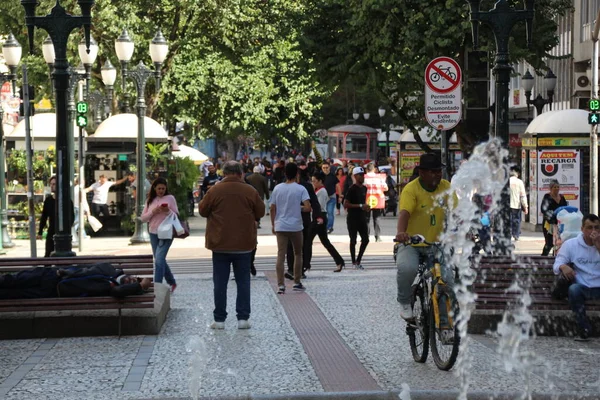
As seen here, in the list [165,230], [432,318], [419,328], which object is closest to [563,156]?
[165,230]

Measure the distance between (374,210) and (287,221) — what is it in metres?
13.0

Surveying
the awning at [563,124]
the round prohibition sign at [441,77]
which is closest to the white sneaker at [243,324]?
the round prohibition sign at [441,77]

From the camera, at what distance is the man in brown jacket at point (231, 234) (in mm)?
13875

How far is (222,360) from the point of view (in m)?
11.6

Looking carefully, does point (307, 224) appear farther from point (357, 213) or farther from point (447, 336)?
point (447, 336)

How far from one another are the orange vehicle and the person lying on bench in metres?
62.2

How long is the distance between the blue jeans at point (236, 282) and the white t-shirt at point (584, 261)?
10.2ft

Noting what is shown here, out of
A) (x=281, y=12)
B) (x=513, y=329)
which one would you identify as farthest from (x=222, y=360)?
(x=281, y=12)

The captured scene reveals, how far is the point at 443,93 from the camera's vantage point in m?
17.9

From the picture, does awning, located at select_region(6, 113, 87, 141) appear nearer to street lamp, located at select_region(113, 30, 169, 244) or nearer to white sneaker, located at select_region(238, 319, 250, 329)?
street lamp, located at select_region(113, 30, 169, 244)

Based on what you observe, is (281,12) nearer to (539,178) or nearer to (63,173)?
(539,178)

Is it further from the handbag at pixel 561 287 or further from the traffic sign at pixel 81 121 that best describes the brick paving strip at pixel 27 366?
the traffic sign at pixel 81 121

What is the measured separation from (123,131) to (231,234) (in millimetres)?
23888

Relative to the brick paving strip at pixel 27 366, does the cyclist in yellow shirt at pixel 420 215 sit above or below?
above
